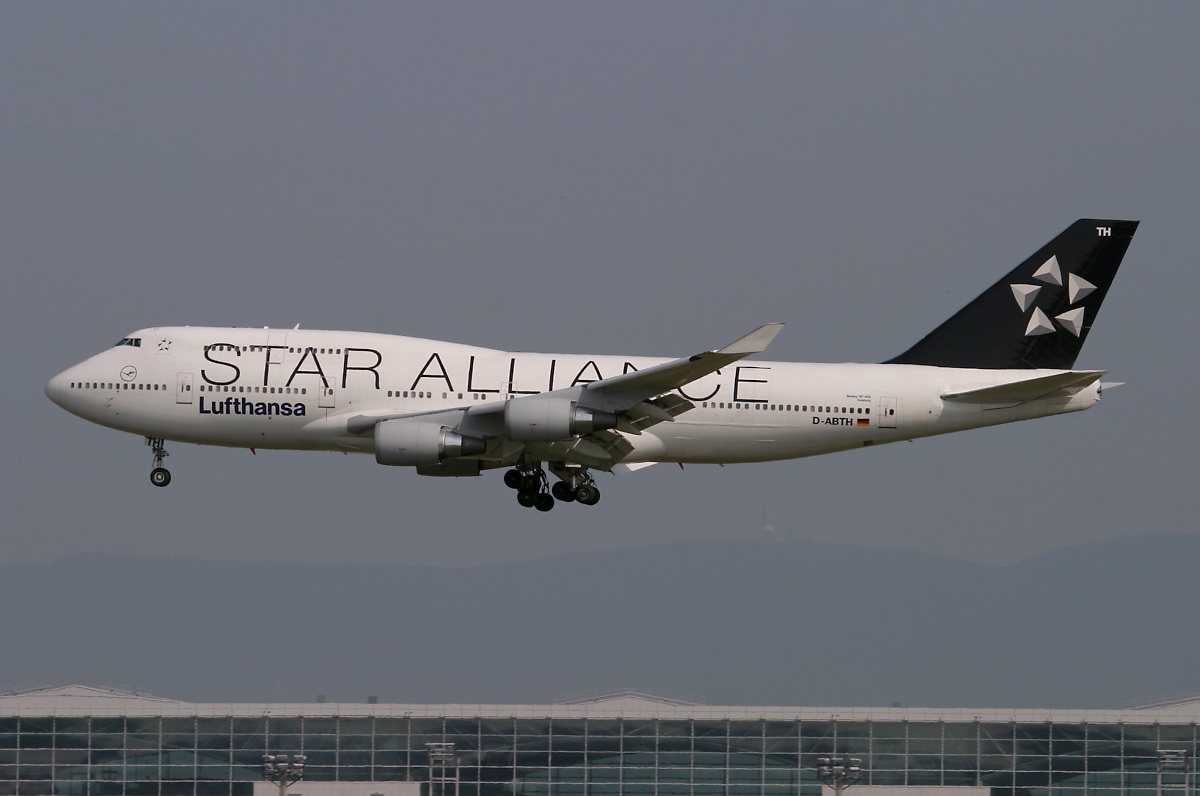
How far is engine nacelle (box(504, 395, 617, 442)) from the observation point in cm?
3772

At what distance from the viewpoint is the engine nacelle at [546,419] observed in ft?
124

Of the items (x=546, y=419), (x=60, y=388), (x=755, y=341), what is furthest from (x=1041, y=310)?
(x=60, y=388)

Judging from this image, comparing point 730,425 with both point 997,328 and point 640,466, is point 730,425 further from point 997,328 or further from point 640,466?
point 997,328

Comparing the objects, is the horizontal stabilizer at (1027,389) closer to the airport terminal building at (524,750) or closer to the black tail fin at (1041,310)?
the black tail fin at (1041,310)

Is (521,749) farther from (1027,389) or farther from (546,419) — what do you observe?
(1027,389)

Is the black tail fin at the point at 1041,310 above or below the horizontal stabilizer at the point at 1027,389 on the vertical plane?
above

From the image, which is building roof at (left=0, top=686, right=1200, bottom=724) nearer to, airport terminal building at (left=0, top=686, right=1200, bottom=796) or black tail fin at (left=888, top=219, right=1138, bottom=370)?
airport terminal building at (left=0, top=686, right=1200, bottom=796)

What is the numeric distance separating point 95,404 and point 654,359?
15.4 meters

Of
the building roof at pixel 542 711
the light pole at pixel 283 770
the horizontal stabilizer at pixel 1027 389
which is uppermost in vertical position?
the horizontal stabilizer at pixel 1027 389

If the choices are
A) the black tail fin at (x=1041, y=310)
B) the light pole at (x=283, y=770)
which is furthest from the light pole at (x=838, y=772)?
the light pole at (x=283, y=770)

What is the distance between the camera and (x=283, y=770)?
4588 centimetres

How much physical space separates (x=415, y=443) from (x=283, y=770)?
533 inches

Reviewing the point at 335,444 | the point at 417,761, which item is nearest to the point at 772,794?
the point at 417,761

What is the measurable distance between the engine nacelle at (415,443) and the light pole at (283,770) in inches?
505
